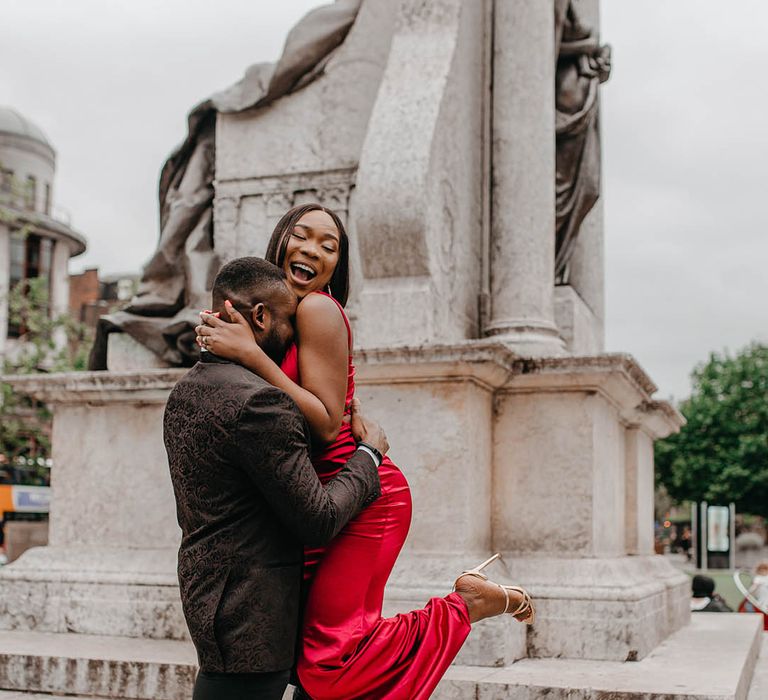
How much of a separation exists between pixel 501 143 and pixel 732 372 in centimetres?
4125

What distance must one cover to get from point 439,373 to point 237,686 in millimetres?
2732

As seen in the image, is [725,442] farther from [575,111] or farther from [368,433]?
[368,433]

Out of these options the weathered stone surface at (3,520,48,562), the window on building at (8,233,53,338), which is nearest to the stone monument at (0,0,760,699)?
the weathered stone surface at (3,520,48,562)

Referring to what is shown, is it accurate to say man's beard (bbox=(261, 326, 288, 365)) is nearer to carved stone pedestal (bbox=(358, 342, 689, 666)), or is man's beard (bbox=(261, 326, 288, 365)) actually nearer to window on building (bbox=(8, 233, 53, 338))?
carved stone pedestal (bbox=(358, 342, 689, 666))

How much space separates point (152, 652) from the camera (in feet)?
17.2

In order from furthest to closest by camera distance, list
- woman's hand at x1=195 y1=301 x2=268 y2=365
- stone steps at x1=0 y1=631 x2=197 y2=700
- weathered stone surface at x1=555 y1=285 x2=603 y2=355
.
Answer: weathered stone surface at x1=555 y1=285 x2=603 y2=355 → stone steps at x1=0 y1=631 x2=197 y2=700 → woman's hand at x1=195 y1=301 x2=268 y2=365

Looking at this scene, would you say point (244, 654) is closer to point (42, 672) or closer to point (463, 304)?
point (42, 672)

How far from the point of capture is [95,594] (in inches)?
234

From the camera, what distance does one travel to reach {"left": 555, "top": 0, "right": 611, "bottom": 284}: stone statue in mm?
7699

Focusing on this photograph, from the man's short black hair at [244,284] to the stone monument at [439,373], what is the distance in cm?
225

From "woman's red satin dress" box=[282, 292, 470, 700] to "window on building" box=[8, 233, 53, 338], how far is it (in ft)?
139

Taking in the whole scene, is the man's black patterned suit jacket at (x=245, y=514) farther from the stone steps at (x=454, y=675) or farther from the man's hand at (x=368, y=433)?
the stone steps at (x=454, y=675)

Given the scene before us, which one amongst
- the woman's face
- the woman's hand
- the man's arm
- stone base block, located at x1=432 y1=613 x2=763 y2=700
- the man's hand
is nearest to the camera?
the man's arm

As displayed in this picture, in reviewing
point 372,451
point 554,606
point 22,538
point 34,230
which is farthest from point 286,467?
point 34,230
